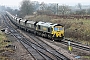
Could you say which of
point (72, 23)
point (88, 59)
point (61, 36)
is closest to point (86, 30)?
point (61, 36)

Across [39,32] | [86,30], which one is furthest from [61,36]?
[39,32]

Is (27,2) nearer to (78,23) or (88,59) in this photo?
(78,23)

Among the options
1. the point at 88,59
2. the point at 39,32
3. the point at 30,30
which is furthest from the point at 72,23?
the point at 88,59

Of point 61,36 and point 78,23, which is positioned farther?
point 78,23

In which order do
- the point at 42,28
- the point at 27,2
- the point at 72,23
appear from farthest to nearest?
1. the point at 27,2
2. the point at 72,23
3. the point at 42,28

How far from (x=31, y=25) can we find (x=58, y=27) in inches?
566

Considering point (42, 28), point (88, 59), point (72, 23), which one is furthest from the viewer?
point (72, 23)

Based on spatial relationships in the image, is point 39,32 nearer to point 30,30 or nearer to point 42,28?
point 42,28

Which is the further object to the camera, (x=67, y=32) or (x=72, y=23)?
(x=72, y=23)

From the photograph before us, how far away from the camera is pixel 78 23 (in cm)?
4306

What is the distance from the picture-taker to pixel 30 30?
5088cm

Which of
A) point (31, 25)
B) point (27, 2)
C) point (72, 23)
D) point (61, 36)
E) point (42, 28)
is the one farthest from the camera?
point (27, 2)

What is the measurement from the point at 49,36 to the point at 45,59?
16.5m

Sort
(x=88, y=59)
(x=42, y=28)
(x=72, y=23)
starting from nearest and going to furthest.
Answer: (x=88, y=59) < (x=42, y=28) < (x=72, y=23)
